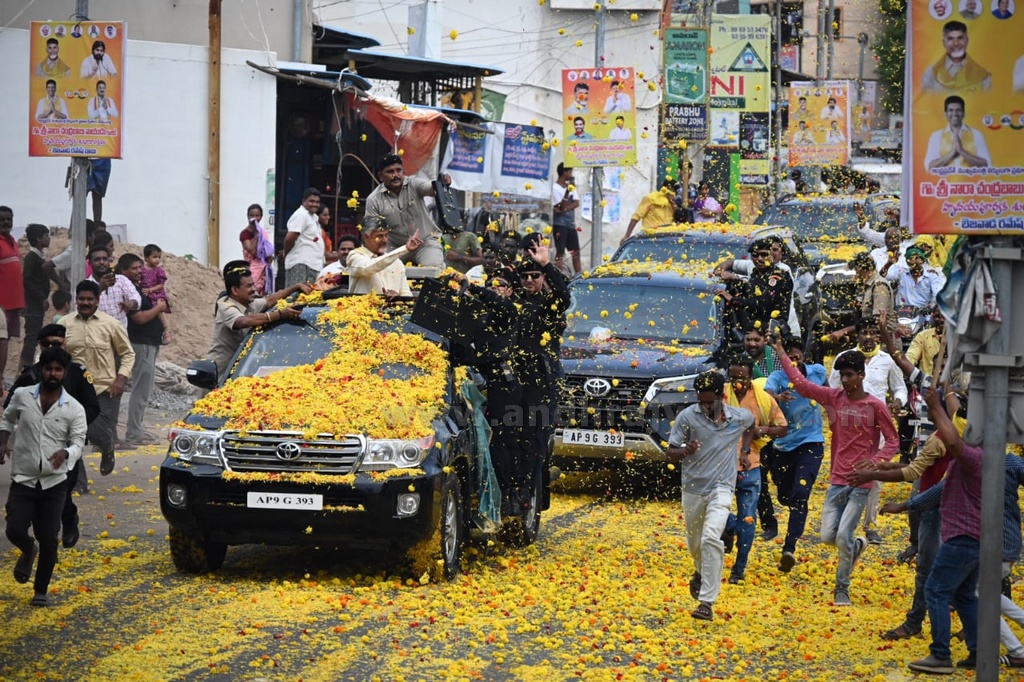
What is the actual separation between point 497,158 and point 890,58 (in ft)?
138

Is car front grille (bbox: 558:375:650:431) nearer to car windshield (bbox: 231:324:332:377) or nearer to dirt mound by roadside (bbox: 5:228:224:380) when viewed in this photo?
car windshield (bbox: 231:324:332:377)

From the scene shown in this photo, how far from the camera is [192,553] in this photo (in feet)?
34.3

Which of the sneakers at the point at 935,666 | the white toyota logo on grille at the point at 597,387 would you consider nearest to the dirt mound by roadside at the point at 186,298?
the white toyota logo on grille at the point at 597,387

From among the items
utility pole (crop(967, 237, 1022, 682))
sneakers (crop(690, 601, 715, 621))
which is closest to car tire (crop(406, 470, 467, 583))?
sneakers (crop(690, 601, 715, 621))

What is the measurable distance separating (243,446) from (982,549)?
4.98 m

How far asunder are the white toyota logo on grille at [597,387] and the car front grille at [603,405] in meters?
0.02

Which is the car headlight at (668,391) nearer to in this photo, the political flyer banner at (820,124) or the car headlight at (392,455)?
the car headlight at (392,455)

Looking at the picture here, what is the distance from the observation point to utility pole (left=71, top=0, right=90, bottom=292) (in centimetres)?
1468

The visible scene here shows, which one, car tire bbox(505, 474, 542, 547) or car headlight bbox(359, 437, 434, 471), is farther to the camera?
car tire bbox(505, 474, 542, 547)

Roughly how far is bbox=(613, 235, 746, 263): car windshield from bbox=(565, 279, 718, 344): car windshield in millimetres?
3917

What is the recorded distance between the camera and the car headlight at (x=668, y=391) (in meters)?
13.9

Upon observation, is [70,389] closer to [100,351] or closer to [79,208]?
[100,351]

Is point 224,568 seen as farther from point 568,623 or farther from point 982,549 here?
point 982,549

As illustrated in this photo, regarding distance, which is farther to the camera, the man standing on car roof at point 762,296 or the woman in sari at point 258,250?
the woman in sari at point 258,250
